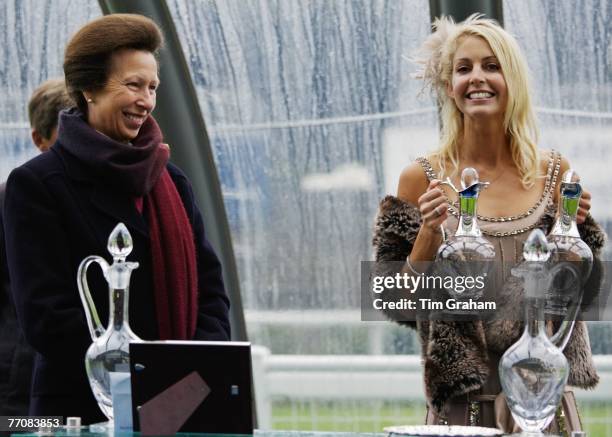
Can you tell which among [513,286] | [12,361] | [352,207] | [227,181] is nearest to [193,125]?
[227,181]

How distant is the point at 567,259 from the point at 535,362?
0.35m

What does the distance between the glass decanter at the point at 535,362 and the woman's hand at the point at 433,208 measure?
0.65 metres

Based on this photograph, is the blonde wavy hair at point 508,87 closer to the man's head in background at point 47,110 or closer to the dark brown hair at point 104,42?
the dark brown hair at point 104,42

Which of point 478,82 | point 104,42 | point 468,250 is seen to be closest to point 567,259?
point 468,250

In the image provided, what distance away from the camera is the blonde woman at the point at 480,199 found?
10.4 feet

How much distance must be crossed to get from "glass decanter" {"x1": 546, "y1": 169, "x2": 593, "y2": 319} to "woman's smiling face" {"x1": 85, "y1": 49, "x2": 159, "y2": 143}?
3.96 feet

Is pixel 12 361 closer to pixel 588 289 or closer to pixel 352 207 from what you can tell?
pixel 588 289

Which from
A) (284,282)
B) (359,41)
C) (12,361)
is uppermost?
(359,41)

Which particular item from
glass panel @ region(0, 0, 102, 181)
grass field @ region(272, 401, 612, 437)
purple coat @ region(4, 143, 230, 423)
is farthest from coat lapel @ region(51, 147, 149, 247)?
grass field @ region(272, 401, 612, 437)

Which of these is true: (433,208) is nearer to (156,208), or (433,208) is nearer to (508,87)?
(508,87)

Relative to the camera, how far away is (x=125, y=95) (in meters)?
3.35

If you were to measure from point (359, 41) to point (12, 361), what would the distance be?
2.80 m

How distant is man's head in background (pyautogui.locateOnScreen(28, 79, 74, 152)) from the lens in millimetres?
4043

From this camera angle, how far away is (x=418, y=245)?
326cm
